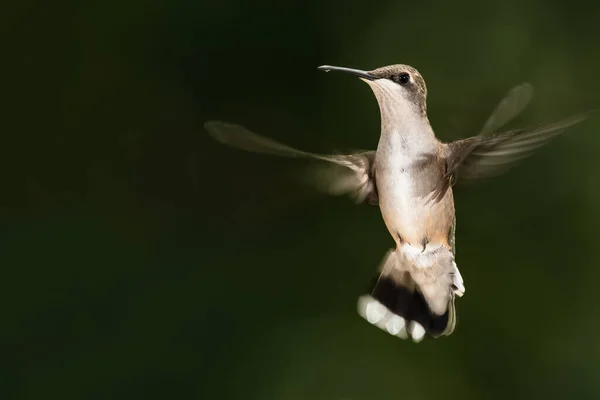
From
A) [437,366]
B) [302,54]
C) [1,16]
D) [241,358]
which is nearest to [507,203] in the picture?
[437,366]

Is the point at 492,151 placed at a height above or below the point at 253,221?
above

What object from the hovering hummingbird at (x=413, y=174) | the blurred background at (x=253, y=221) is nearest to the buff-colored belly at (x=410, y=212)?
the hovering hummingbird at (x=413, y=174)

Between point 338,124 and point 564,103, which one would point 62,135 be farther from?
point 564,103

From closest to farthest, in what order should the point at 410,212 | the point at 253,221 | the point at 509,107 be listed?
the point at 509,107
the point at 410,212
the point at 253,221

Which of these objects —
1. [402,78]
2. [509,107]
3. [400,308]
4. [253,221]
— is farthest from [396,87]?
[253,221]

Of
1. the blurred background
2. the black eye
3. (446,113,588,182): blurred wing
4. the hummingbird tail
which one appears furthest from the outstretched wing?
the blurred background

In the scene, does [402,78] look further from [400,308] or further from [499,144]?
[400,308]

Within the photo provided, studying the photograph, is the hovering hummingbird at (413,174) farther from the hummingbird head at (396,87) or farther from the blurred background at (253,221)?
the blurred background at (253,221)

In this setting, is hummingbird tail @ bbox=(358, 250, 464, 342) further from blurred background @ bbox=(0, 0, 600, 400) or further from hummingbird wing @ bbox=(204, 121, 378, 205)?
blurred background @ bbox=(0, 0, 600, 400)
